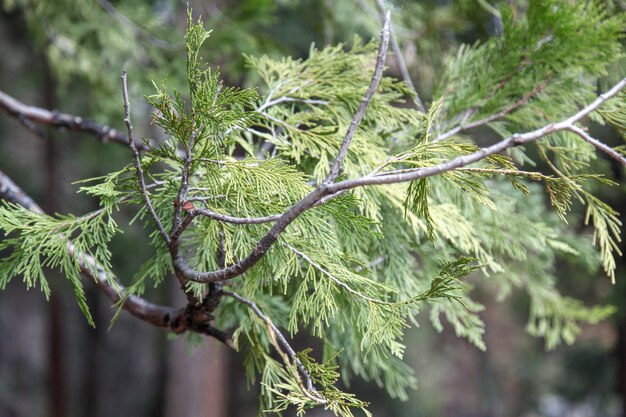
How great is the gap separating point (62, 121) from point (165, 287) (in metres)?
6.51

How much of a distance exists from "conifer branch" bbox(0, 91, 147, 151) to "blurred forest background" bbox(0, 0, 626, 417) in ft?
1.98

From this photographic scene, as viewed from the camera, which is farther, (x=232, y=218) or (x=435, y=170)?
(x=232, y=218)

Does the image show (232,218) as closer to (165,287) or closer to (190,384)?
(190,384)

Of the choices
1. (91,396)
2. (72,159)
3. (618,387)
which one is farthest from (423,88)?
(91,396)

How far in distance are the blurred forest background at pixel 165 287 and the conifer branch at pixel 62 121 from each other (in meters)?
0.60

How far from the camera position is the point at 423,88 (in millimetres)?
4891

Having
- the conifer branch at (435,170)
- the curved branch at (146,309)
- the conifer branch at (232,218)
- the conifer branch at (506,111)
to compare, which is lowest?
the curved branch at (146,309)

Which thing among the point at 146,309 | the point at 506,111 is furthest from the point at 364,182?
the point at 146,309

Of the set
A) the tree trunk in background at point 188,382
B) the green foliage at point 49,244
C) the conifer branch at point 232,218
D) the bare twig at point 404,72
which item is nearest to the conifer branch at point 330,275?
the conifer branch at point 232,218

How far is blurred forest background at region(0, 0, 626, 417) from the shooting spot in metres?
4.13

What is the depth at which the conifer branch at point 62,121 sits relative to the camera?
3.04 m

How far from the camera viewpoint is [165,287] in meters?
9.30

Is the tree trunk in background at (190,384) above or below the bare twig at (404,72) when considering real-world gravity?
below

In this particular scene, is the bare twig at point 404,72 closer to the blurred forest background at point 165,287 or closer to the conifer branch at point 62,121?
the blurred forest background at point 165,287
